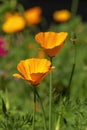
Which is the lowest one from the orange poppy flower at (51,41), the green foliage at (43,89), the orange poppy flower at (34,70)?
the green foliage at (43,89)

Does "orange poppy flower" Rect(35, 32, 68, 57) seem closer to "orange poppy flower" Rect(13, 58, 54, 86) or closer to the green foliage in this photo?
"orange poppy flower" Rect(13, 58, 54, 86)

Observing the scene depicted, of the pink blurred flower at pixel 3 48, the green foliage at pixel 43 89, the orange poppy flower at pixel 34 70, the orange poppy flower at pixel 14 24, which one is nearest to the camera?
the orange poppy flower at pixel 34 70

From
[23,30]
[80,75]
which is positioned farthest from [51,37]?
[23,30]

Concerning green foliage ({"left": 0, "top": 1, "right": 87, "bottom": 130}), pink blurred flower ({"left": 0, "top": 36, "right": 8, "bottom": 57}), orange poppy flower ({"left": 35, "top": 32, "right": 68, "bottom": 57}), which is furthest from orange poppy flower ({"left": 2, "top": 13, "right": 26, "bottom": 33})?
orange poppy flower ({"left": 35, "top": 32, "right": 68, "bottom": 57})

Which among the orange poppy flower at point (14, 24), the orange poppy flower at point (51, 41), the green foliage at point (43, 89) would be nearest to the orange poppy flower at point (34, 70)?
the orange poppy flower at point (51, 41)

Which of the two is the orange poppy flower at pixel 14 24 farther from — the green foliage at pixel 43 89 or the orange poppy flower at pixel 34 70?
the orange poppy flower at pixel 34 70

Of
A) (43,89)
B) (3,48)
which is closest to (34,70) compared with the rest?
(43,89)

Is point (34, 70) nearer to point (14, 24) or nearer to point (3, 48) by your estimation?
point (3, 48)
